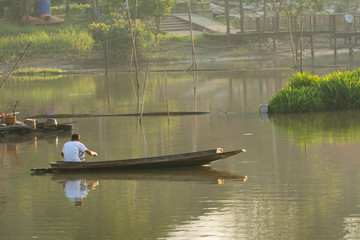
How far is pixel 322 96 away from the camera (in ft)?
99.0

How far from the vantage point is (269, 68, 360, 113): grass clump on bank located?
29891 mm

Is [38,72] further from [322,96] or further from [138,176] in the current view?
[138,176]

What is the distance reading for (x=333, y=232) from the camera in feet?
44.7

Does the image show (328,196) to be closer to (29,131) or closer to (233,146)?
(233,146)

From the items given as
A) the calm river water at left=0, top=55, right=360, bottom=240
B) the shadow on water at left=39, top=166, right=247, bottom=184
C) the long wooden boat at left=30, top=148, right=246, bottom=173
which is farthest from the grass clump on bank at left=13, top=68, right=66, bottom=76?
the long wooden boat at left=30, top=148, right=246, bottom=173

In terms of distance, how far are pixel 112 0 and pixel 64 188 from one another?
158ft

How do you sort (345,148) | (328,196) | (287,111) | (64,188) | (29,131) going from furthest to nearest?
(287,111) → (29,131) → (345,148) → (64,188) → (328,196)

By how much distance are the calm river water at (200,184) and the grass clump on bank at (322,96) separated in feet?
2.37

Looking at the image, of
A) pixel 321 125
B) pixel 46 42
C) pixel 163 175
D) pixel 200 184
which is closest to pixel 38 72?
pixel 46 42

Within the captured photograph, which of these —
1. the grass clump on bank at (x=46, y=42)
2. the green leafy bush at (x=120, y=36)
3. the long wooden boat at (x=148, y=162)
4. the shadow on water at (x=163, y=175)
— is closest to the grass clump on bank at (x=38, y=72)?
the grass clump on bank at (x=46, y=42)

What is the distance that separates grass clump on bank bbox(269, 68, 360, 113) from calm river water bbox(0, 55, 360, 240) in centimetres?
72

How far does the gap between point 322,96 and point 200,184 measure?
1309cm

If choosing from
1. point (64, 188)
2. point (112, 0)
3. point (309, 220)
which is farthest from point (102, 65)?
point (309, 220)

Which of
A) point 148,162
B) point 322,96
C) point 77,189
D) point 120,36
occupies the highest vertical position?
point 120,36
